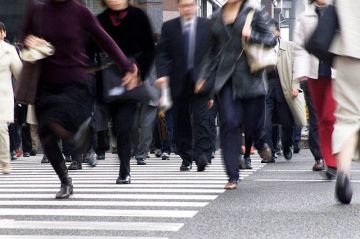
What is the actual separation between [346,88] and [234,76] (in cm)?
191

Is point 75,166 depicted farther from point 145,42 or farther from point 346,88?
point 346,88

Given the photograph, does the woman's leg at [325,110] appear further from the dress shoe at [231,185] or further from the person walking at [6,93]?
the person walking at [6,93]

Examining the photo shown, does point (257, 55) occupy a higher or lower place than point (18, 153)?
higher

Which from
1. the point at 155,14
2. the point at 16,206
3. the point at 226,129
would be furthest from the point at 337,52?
the point at 155,14

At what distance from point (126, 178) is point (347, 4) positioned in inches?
132

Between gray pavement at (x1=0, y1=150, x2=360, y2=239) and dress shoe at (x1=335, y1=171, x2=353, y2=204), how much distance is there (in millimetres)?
75

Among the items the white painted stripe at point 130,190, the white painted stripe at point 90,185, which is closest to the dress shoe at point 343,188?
the white painted stripe at point 130,190

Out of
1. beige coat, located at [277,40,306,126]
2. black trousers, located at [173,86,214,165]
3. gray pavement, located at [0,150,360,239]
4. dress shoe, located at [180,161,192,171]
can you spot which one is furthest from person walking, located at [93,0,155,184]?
beige coat, located at [277,40,306,126]

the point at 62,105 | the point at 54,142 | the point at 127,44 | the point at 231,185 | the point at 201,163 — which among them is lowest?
the point at 201,163

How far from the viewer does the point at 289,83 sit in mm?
12125

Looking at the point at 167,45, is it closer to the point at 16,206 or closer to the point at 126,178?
the point at 126,178

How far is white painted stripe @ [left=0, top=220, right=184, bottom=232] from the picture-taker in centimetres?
542

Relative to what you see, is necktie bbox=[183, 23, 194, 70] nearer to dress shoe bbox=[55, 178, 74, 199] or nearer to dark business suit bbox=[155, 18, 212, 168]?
dark business suit bbox=[155, 18, 212, 168]

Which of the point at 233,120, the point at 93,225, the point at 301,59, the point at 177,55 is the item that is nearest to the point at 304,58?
the point at 301,59
